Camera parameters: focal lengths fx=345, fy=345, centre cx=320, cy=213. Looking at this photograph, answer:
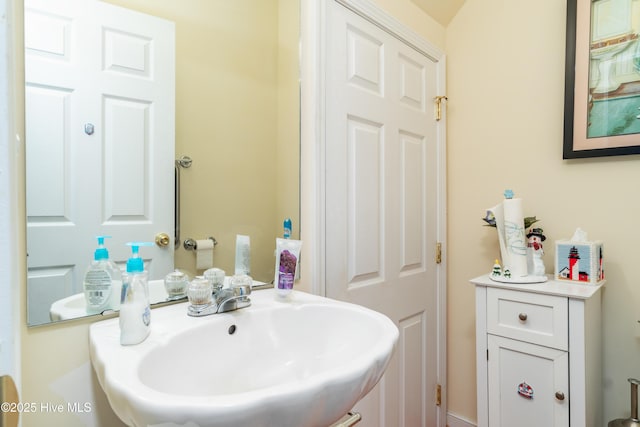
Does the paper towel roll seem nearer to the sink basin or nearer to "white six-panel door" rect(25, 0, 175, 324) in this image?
the sink basin

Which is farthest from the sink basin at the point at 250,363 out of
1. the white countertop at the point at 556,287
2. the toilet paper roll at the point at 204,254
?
the white countertop at the point at 556,287

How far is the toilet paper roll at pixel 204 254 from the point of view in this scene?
0.96 metres

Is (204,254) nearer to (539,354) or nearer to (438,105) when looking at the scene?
(539,354)

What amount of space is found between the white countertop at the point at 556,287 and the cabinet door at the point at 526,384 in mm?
193

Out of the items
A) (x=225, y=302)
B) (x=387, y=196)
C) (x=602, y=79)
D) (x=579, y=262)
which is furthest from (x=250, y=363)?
(x=602, y=79)

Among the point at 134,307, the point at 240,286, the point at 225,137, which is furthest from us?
the point at 225,137

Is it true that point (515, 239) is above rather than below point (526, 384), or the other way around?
above

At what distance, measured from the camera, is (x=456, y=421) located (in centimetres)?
175

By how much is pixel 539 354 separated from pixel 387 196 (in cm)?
77

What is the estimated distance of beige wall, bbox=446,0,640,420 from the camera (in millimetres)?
1336

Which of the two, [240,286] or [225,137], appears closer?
[240,286]

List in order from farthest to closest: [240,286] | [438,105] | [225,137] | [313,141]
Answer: [438,105], [313,141], [225,137], [240,286]

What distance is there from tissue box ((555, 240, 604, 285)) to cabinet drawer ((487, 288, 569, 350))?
19 cm

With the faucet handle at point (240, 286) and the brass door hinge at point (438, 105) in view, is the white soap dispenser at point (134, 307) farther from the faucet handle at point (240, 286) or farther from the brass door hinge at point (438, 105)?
the brass door hinge at point (438, 105)
